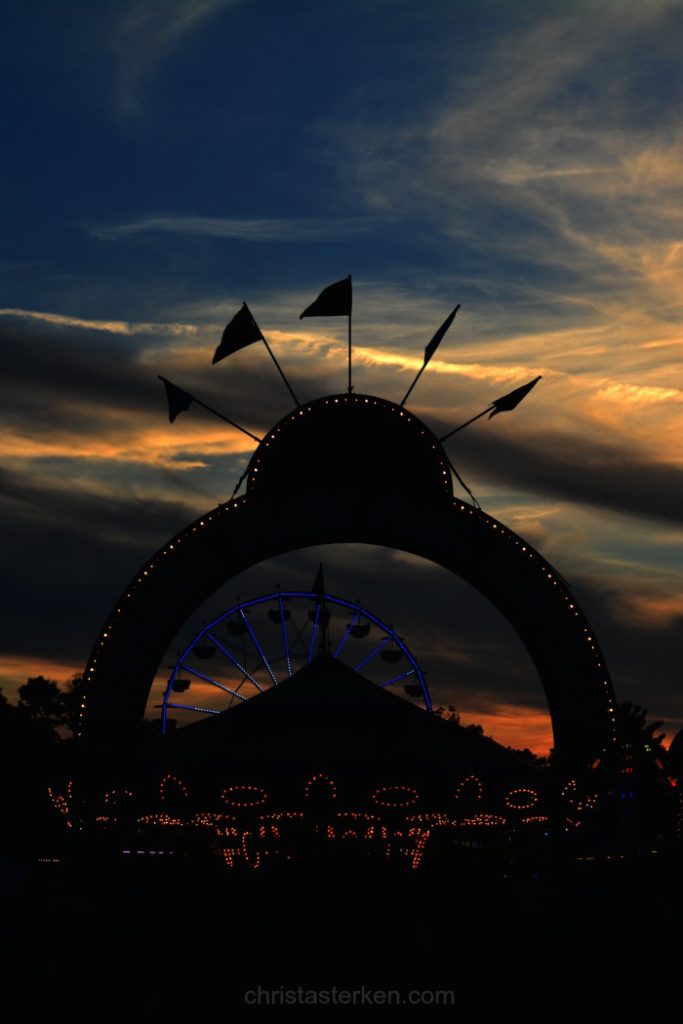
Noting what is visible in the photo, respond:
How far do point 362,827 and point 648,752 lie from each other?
36.7 ft

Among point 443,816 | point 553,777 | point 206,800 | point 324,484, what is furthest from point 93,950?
point 324,484

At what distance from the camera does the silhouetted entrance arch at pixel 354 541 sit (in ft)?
90.3

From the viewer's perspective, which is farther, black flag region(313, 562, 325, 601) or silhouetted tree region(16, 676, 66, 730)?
silhouetted tree region(16, 676, 66, 730)

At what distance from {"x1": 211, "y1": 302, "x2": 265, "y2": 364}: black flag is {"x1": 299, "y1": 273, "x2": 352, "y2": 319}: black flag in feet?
4.45

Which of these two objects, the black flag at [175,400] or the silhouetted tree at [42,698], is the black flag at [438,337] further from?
the silhouetted tree at [42,698]

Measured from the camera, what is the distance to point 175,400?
103 feet

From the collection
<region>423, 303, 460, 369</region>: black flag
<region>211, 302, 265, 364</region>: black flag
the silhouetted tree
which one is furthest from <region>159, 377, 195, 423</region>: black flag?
the silhouetted tree

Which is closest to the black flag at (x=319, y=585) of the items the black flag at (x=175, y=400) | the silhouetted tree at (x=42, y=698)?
the black flag at (x=175, y=400)

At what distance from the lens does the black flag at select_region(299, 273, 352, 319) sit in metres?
29.8

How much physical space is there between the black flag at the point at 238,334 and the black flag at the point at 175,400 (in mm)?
1635

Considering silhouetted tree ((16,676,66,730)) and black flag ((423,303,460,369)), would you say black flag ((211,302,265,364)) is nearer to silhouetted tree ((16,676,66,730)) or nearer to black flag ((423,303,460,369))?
black flag ((423,303,460,369))

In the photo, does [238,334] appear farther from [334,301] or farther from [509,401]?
[509,401]

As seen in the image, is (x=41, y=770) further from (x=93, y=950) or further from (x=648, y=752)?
(x=648, y=752)

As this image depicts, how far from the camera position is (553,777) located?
2647 centimetres
